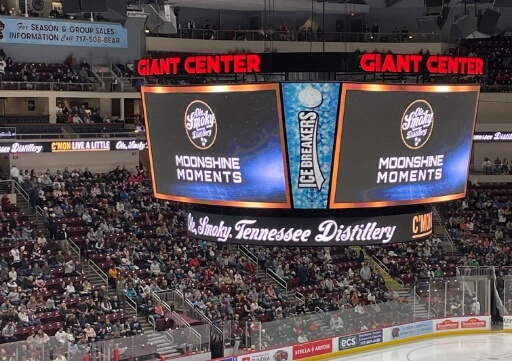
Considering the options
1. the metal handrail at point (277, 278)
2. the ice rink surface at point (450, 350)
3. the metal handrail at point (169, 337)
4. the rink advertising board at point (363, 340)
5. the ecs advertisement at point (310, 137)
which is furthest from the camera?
the metal handrail at point (277, 278)

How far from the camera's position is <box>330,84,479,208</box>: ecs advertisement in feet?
55.1

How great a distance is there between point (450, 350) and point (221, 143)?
12539 millimetres

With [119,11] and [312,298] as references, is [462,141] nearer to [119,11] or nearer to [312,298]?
[119,11]

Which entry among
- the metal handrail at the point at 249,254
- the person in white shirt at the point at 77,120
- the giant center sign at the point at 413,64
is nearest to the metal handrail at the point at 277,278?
the metal handrail at the point at 249,254

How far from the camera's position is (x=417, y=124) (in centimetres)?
1731

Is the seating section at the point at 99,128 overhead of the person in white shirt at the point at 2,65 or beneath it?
beneath

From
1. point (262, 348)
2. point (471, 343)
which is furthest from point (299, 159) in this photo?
point (471, 343)

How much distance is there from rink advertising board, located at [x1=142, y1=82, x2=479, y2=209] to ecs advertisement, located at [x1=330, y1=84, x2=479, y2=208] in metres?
0.02

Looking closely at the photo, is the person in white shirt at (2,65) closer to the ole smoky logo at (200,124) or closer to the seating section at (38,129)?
the seating section at (38,129)

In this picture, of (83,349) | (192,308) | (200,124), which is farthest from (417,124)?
(192,308)

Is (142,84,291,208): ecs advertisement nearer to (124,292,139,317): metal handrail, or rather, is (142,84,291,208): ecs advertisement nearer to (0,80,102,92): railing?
(124,292,139,317): metal handrail

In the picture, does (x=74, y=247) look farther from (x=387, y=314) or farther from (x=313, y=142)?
(x=313, y=142)

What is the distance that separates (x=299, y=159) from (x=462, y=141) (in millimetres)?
3246

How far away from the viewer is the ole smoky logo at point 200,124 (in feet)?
56.7
